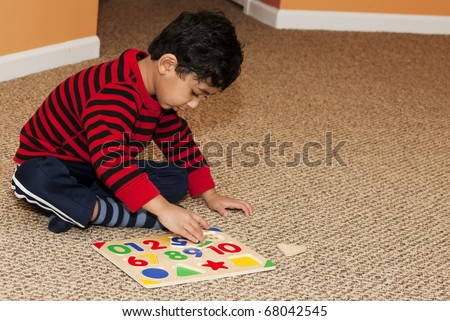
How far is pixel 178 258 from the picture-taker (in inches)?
47.8

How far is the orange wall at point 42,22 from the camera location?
1.83m

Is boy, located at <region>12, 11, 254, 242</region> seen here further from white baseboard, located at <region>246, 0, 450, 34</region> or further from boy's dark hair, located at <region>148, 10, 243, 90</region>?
white baseboard, located at <region>246, 0, 450, 34</region>

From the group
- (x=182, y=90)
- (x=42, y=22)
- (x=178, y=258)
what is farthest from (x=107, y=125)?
(x=42, y=22)

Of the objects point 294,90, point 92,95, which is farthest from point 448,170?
point 92,95

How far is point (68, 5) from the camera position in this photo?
197 centimetres

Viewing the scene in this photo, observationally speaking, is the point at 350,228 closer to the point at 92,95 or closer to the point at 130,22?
the point at 92,95

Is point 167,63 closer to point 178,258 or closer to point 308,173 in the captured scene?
point 178,258

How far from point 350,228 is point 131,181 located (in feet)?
1.33

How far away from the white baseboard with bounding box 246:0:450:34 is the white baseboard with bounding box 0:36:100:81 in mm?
708

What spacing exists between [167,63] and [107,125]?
13 centimetres

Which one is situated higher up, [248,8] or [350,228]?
[248,8]

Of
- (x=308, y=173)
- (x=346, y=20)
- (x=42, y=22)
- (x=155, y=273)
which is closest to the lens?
(x=155, y=273)

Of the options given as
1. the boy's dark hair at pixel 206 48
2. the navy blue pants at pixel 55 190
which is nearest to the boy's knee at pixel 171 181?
the navy blue pants at pixel 55 190

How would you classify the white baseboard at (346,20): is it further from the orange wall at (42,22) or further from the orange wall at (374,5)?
the orange wall at (42,22)
